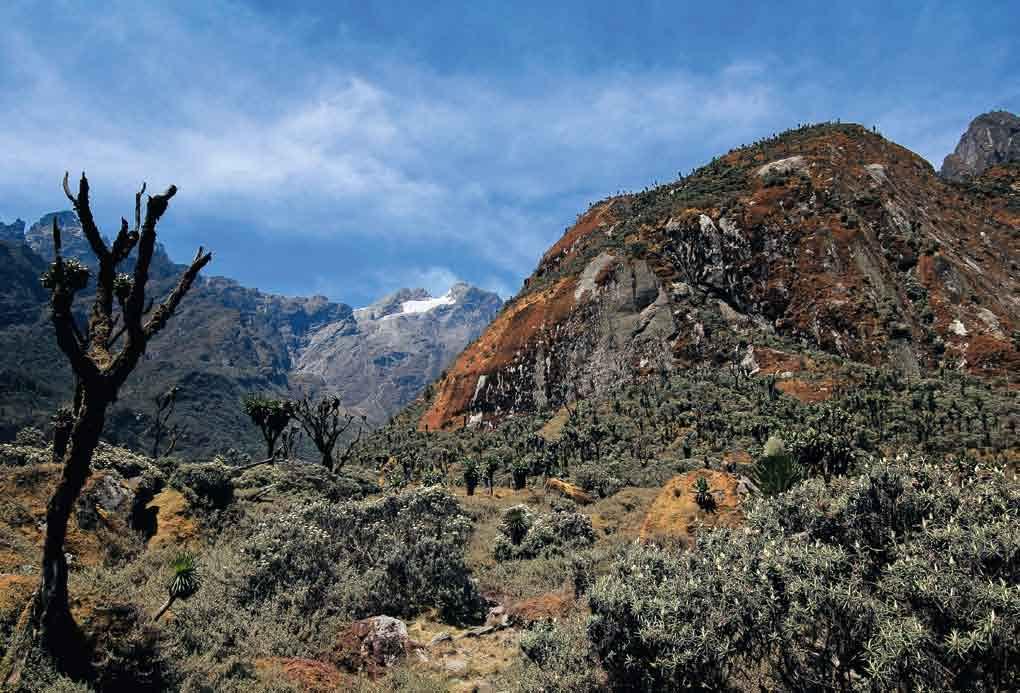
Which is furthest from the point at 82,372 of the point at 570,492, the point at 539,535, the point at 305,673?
the point at 570,492

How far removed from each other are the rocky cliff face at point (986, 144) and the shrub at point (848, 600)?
670 ft

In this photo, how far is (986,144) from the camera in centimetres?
17900

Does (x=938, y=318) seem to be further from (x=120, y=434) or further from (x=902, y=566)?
(x=120, y=434)

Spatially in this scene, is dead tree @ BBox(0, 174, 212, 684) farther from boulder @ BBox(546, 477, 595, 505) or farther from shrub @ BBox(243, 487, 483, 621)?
boulder @ BBox(546, 477, 595, 505)

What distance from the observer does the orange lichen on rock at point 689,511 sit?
1799 cm

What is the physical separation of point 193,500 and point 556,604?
11.4 meters

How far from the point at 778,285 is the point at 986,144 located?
165 meters

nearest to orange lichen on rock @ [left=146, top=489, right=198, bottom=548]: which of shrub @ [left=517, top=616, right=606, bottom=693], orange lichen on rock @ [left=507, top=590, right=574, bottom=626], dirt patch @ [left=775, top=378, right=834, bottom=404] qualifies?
orange lichen on rock @ [left=507, top=590, right=574, bottom=626]

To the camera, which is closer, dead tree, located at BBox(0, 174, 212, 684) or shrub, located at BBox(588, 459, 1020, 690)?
shrub, located at BBox(588, 459, 1020, 690)

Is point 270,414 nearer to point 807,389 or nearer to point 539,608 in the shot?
point 539,608

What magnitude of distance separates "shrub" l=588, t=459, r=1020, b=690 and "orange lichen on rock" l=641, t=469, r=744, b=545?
8655 mm

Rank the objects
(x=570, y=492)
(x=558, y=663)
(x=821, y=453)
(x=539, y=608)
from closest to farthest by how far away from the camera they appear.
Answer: (x=558, y=663) → (x=539, y=608) → (x=821, y=453) → (x=570, y=492)

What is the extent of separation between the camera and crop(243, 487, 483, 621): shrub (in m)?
11.6

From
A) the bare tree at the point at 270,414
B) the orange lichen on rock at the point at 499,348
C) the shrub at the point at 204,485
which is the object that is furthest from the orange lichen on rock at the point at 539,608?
the orange lichen on rock at the point at 499,348
